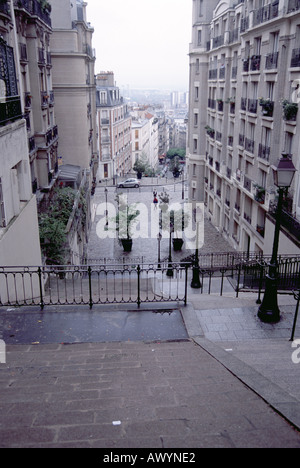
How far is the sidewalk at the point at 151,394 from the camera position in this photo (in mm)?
4258

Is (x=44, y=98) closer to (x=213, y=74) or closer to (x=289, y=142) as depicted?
(x=289, y=142)

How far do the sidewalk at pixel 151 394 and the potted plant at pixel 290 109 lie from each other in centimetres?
1327

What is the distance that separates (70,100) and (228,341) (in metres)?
26.1

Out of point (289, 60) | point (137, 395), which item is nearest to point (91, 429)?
point (137, 395)

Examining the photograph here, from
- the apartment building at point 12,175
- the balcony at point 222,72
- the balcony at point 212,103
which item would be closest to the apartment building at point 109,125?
the balcony at point 212,103

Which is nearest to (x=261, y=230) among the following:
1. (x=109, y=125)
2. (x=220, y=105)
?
(x=220, y=105)

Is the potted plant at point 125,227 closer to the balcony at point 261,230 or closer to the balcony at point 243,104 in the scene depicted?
the balcony at point 261,230

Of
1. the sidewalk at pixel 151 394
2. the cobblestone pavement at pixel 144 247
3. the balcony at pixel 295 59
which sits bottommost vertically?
the cobblestone pavement at pixel 144 247

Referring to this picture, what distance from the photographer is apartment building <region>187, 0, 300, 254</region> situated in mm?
A: 18828

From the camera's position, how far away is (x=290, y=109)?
18.2m

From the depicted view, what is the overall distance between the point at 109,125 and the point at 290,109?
45662 mm

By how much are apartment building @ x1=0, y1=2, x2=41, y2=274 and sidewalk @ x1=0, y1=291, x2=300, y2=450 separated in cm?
382

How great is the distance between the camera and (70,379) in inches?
235

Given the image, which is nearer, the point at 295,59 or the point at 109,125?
the point at 295,59
